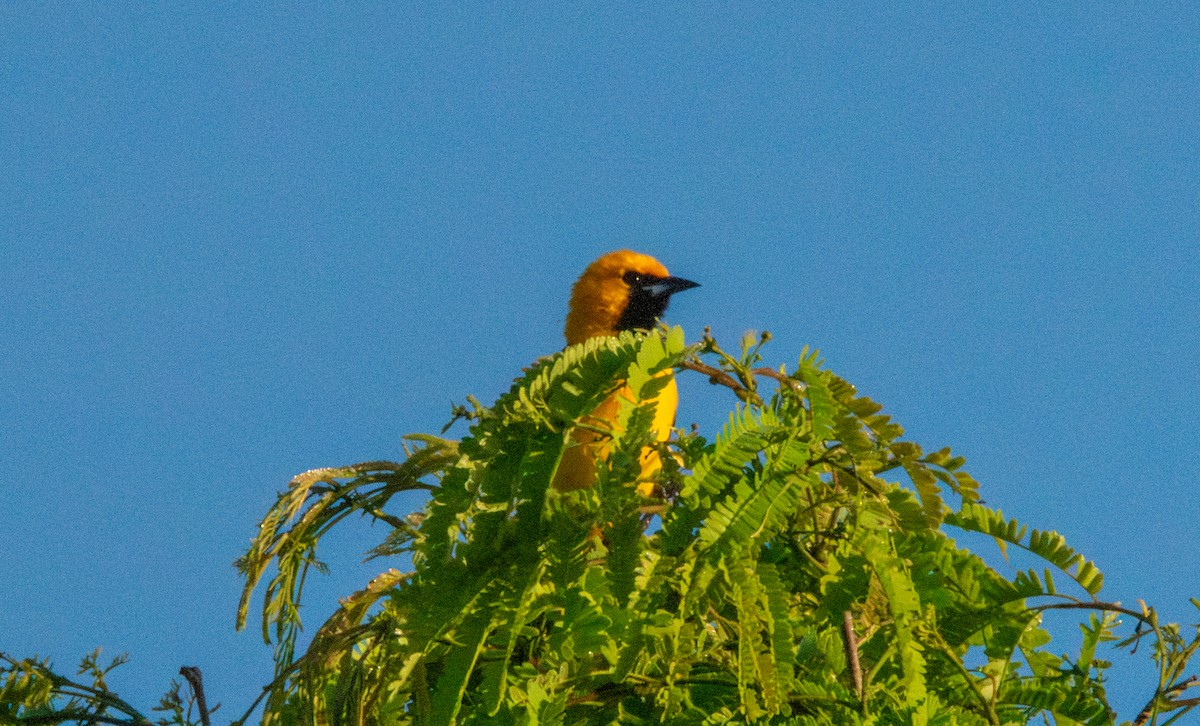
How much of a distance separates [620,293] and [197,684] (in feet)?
12.0

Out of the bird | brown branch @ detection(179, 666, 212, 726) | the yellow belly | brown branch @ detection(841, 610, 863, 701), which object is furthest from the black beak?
brown branch @ detection(841, 610, 863, 701)

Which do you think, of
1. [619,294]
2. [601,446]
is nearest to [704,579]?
[601,446]

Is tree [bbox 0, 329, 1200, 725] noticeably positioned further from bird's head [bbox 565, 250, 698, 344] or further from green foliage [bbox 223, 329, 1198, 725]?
bird's head [bbox 565, 250, 698, 344]

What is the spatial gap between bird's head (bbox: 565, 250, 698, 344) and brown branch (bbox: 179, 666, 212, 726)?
3.37 meters

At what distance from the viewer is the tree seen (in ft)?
7.05

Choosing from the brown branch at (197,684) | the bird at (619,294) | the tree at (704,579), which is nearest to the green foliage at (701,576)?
the tree at (704,579)

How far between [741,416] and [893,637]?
489mm

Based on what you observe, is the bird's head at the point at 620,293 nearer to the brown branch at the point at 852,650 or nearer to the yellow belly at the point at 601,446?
the yellow belly at the point at 601,446

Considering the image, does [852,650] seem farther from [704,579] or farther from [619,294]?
[619,294]

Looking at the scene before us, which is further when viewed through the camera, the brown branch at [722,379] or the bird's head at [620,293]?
the bird's head at [620,293]

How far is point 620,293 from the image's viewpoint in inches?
259

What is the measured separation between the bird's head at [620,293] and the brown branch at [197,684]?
337 centimetres

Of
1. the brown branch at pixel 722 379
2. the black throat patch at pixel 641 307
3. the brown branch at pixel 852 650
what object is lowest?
the brown branch at pixel 852 650

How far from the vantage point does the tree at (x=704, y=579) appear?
2148 mm
